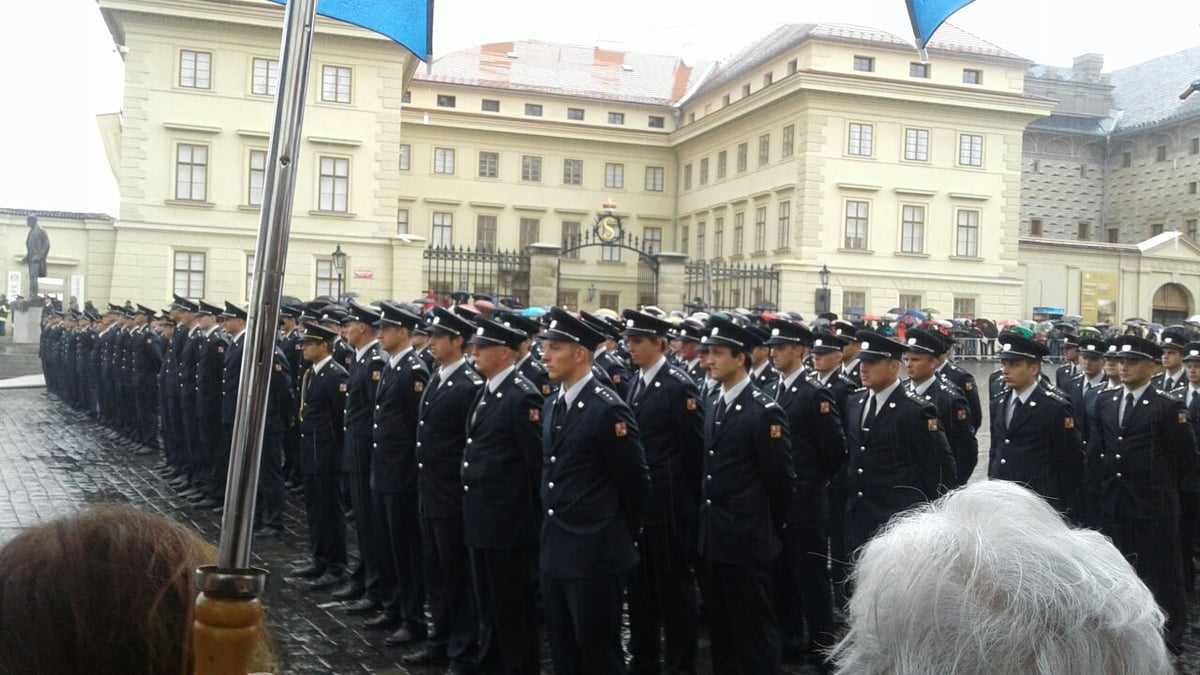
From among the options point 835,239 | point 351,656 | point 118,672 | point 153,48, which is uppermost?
point 153,48

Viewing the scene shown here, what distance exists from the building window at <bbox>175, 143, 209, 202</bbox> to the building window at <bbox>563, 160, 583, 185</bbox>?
63.9ft

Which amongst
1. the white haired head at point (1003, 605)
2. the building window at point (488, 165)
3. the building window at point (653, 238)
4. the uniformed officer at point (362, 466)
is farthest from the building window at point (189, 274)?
the white haired head at point (1003, 605)

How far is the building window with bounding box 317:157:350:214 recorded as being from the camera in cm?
3650

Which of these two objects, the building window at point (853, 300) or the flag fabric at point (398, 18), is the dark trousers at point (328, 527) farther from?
the building window at point (853, 300)

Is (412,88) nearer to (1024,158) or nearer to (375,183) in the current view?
(375,183)

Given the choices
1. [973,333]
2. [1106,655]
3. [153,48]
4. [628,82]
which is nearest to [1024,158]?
[628,82]

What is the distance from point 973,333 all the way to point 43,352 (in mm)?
28049

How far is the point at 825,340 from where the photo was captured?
28.8 feet

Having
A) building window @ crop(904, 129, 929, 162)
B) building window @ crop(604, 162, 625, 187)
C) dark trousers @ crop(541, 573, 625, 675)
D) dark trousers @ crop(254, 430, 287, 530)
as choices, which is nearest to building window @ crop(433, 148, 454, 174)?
building window @ crop(604, 162, 625, 187)

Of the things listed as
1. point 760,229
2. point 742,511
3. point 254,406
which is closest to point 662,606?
point 742,511

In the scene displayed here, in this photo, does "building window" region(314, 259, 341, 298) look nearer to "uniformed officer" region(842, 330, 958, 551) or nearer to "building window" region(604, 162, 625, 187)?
"building window" region(604, 162, 625, 187)

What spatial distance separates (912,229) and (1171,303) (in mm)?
12815

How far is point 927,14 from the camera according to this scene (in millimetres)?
6262

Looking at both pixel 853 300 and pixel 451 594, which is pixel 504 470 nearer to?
pixel 451 594
